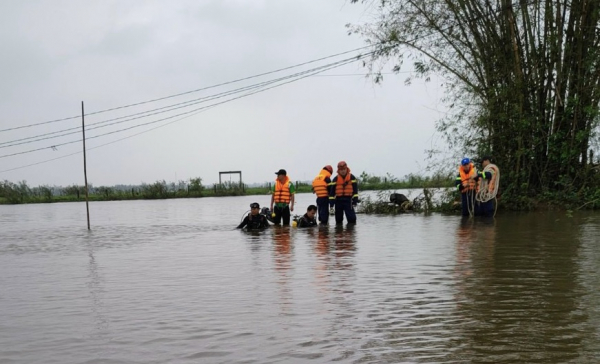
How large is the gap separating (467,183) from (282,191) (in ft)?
19.5

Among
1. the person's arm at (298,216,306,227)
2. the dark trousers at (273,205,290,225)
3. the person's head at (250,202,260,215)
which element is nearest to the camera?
the person's head at (250,202,260,215)

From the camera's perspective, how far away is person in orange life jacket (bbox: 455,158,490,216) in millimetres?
22922

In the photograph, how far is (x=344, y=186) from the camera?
861 inches

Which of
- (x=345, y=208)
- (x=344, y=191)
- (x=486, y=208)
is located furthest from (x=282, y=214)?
(x=486, y=208)

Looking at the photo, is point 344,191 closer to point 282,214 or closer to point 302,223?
point 302,223

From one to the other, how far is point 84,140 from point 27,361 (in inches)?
805

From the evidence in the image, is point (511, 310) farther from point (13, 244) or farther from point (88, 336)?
point (13, 244)

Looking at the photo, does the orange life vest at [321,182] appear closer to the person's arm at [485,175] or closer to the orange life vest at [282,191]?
the orange life vest at [282,191]

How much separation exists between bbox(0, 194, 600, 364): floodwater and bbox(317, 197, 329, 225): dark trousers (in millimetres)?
5013

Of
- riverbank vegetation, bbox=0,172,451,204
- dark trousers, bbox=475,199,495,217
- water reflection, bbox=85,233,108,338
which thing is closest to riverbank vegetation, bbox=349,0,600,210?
dark trousers, bbox=475,199,495,217

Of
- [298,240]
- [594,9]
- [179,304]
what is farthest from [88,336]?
[594,9]

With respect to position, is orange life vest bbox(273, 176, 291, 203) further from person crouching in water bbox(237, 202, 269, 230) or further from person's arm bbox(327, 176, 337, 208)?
person's arm bbox(327, 176, 337, 208)

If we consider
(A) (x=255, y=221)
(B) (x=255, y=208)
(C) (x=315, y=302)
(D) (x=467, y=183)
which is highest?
(D) (x=467, y=183)

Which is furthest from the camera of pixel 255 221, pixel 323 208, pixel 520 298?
pixel 323 208
